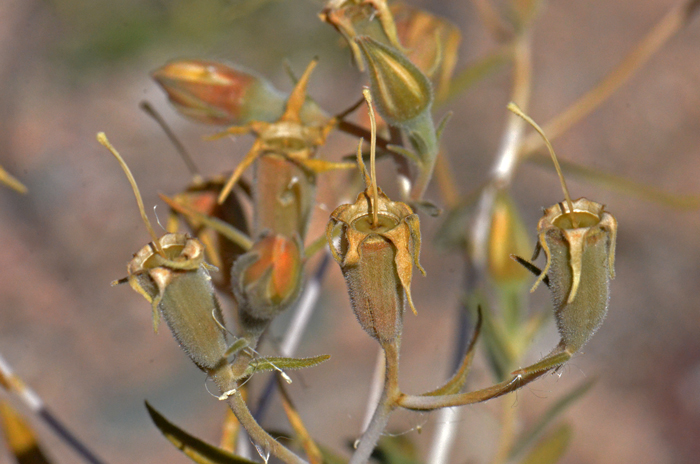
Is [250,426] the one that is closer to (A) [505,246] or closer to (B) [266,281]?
(B) [266,281]

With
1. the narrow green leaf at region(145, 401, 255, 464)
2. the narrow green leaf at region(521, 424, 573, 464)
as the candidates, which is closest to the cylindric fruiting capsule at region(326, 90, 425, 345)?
the narrow green leaf at region(145, 401, 255, 464)

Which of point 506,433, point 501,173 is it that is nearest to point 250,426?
point 506,433

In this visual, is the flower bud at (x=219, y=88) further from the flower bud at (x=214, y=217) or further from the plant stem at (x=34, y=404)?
the plant stem at (x=34, y=404)

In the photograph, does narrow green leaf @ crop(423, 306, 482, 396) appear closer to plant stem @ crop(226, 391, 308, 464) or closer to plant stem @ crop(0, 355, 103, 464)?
plant stem @ crop(226, 391, 308, 464)

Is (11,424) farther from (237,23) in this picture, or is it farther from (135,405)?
(237,23)

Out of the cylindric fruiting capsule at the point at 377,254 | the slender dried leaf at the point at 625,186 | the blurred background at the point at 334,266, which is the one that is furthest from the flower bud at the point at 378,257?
the blurred background at the point at 334,266

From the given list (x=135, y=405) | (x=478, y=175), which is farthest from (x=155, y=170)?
(x=478, y=175)

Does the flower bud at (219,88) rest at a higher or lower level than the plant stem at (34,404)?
higher
